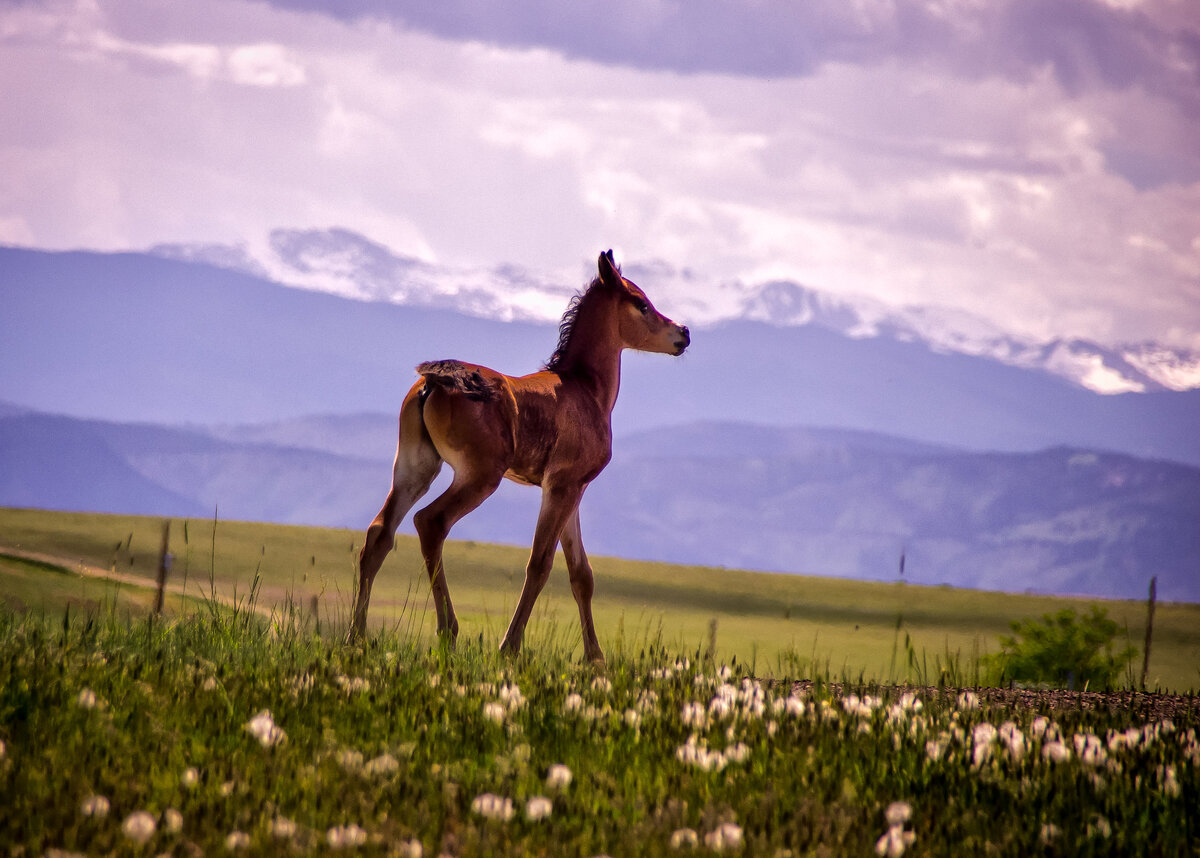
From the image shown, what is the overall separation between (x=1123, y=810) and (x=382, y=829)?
10.5 ft

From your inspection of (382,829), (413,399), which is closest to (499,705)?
(382,829)

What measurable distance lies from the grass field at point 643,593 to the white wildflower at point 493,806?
2442 centimetres

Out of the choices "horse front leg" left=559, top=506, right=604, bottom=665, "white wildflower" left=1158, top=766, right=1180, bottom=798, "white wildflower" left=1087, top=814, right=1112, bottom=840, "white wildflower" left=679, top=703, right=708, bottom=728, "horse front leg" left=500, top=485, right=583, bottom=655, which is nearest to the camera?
"white wildflower" left=1087, top=814, right=1112, bottom=840

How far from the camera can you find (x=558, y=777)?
480 cm

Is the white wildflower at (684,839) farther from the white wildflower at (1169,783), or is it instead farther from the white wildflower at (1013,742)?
the white wildflower at (1169,783)

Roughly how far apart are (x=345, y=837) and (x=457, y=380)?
18.2ft

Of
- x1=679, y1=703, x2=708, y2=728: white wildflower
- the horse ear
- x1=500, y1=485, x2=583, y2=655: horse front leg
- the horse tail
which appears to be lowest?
x1=679, y1=703, x2=708, y2=728: white wildflower

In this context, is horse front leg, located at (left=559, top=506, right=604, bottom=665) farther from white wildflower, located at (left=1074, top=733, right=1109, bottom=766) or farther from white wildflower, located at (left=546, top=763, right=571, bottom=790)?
white wildflower, located at (left=546, top=763, right=571, bottom=790)

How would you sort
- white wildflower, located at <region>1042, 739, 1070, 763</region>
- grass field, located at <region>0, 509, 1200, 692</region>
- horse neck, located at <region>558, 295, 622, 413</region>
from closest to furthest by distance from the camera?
white wildflower, located at <region>1042, 739, 1070, 763</region> → horse neck, located at <region>558, 295, 622, 413</region> → grass field, located at <region>0, 509, 1200, 692</region>

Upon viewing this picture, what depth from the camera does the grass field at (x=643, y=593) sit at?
40000 millimetres

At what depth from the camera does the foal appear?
9.10m

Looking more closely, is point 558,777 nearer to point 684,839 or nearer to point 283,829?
point 684,839

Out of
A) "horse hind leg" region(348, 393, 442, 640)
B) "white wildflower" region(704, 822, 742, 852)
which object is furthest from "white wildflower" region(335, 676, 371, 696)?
"white wildflower" region(704, 822, 742, 852)

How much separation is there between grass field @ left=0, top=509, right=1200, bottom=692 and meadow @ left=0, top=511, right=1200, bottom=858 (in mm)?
21619
